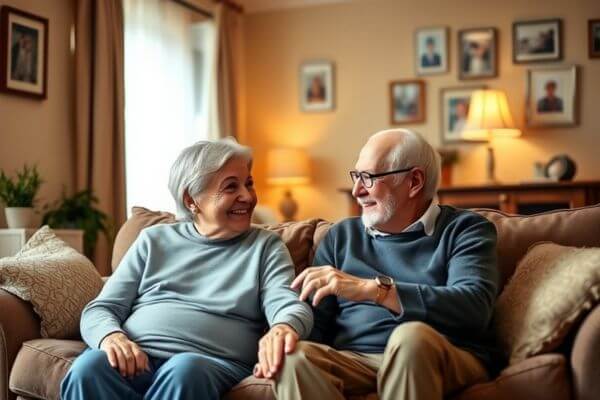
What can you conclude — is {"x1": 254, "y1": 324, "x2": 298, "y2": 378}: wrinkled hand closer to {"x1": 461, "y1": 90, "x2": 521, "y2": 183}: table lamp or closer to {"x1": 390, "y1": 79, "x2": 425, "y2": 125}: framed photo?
{"x1": 461, "y1": 90, "x2": 521, "y2": 183}: table lamp

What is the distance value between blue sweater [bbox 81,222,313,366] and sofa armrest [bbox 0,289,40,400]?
0.21 metres

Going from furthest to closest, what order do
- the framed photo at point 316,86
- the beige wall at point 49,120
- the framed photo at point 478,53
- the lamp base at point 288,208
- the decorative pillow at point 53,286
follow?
1. the framed photo at point 316,86
2. the lamp base at point 288,208
3. the framed photo at point 478,53
4. the beige wall at point 49,120
5. the decorative pillow at point 53,286

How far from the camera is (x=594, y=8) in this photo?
18.9ft

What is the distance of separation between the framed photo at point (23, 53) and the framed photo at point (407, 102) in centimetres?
291

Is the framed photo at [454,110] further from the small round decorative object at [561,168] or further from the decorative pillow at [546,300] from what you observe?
the decorative pillow at [546,300]

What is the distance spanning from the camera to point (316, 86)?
6.48 metres

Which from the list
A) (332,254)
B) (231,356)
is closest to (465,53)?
(332,254)

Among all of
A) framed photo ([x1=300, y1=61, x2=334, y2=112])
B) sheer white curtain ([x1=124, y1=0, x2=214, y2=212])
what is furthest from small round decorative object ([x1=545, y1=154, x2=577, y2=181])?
sheer white curtain ([x1=124, y1=0, x2=214, y2=212])

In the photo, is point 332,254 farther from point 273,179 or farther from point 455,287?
point 273,179

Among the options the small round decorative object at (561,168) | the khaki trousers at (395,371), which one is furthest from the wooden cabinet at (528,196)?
the khaki trousers at (395,371)

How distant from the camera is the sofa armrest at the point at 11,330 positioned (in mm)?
2176

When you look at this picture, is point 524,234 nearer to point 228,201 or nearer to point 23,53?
point 228,201

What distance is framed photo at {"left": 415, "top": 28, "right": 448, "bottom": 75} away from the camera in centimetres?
609

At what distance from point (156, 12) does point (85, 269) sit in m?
3.36
